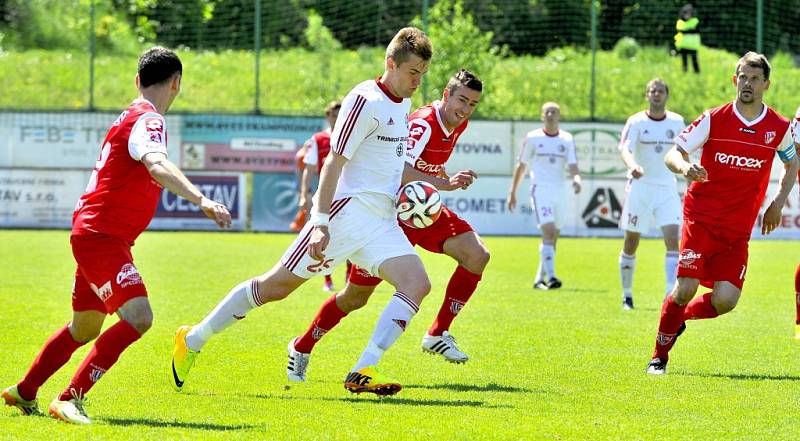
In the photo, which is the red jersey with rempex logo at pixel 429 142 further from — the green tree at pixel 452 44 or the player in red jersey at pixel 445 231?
the green tree at pixel 452 44

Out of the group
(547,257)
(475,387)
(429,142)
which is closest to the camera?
(475,387)

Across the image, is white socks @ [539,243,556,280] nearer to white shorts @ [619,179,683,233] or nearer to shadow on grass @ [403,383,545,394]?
white shorts @ [619,179,683,233]

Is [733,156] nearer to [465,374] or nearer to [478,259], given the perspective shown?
[478,259]

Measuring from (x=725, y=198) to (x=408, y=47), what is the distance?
2.73 meters

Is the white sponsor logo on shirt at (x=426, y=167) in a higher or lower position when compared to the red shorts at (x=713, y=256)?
higher

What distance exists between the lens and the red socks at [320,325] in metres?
7.89

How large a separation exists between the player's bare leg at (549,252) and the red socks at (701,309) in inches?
250

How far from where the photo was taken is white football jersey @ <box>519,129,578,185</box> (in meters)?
15.9

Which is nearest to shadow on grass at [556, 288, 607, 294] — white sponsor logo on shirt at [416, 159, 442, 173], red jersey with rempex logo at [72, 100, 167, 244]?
white sponsor logo on shirt at [416, 159, 442, 173]

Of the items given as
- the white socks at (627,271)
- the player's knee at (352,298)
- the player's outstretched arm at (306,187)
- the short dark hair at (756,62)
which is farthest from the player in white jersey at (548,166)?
the player's knee at (352,298)

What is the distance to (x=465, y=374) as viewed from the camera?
27.0 ft

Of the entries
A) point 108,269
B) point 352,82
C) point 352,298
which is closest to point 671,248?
point 352,298

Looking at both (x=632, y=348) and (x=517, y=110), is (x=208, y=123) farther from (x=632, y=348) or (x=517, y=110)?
(x=632, y=348)

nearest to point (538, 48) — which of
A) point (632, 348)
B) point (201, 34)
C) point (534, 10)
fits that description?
point (534, 10)
